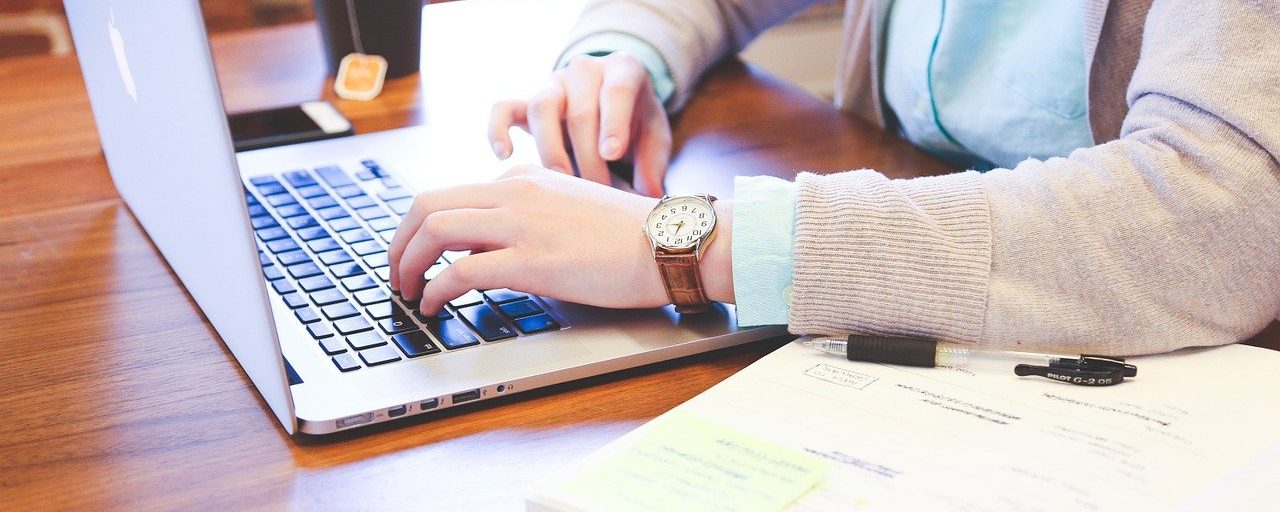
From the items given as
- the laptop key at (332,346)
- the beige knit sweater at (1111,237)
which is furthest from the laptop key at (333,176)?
the beige knit sweater at (1111,237)

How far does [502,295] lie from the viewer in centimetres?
71

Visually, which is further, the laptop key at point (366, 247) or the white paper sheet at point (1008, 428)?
the laptop key at point (366, 247)

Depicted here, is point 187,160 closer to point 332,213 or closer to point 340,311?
point 340,311

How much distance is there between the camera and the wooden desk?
0.54m

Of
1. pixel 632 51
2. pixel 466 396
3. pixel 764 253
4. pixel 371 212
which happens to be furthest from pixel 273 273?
pixel 632 51

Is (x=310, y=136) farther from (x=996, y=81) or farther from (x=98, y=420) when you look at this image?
(x=996, y=81)

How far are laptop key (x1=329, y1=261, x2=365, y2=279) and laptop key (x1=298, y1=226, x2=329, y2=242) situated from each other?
0.06m

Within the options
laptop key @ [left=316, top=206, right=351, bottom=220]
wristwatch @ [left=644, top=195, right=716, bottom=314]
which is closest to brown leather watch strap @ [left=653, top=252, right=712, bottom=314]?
wristwatch @ [left=644, top=195, right=716, bottom=314]

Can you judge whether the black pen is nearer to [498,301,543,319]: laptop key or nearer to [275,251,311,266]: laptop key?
[498,301,543,319]: laptop key

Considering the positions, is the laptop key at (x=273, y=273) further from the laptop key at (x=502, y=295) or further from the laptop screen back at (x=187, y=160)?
the laptop key at (x=502, y=295)

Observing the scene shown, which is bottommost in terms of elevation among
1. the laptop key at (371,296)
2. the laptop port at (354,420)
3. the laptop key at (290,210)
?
the laptop port at (354,420)

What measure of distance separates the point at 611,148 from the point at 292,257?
0.26m

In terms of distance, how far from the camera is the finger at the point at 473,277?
665 millimetres

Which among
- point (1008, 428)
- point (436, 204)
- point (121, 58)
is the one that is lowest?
point (1008, 428)
